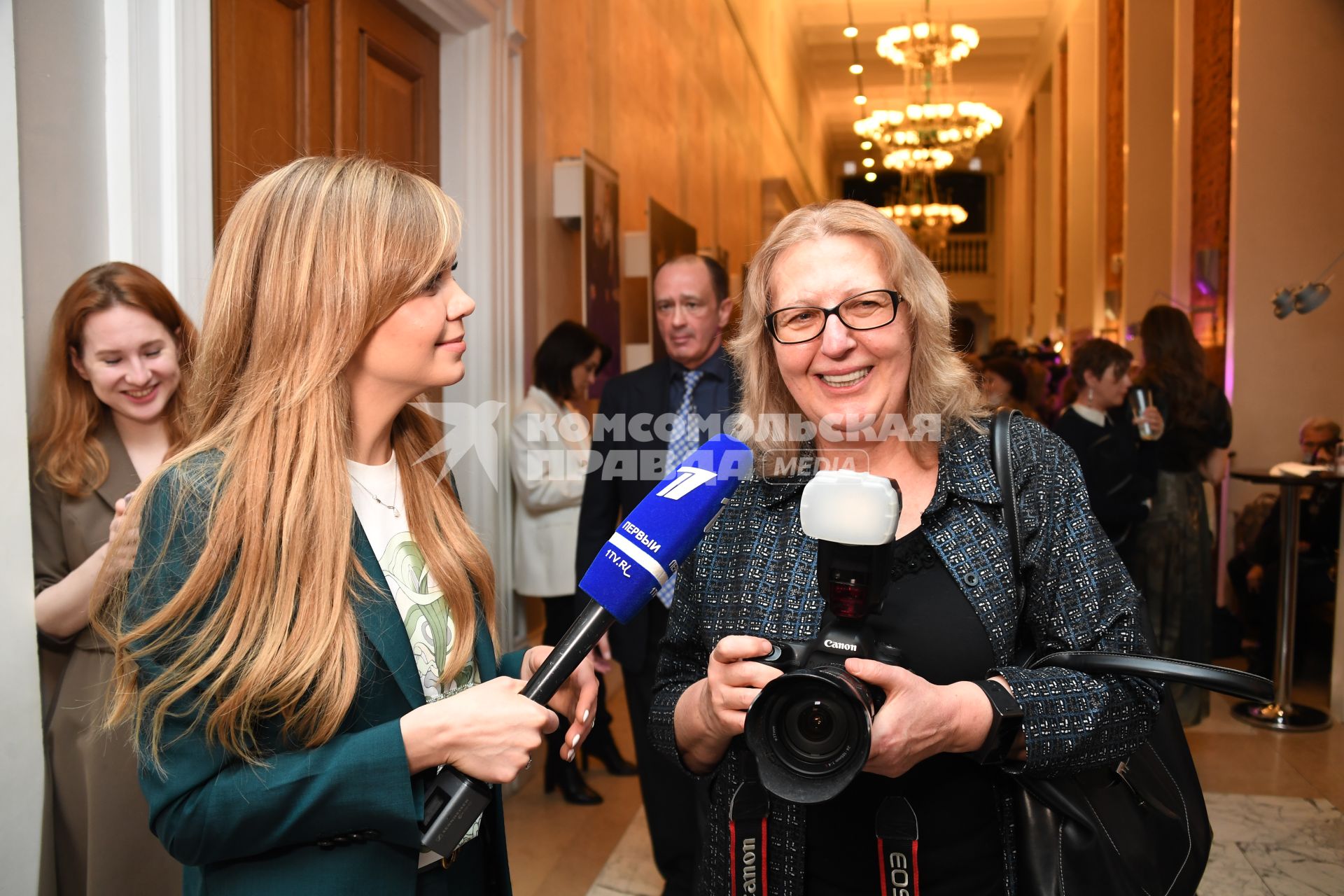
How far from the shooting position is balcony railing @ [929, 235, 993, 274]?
2830 cm

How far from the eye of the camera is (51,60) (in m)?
1.92

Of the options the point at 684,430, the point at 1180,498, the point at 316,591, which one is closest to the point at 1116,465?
the point at 1180,498

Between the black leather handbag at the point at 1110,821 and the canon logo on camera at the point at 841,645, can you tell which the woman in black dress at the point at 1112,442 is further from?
the canon logo on camera at the point at 841,645

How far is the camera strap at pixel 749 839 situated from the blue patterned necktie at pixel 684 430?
196cm

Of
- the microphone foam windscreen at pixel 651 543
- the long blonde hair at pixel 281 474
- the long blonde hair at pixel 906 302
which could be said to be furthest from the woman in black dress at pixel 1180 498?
the long blonde hair at pixel 281 474

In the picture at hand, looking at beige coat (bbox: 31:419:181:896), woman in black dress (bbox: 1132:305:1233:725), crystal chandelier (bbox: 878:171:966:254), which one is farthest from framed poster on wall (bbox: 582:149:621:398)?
crystal chandelier (bbox: 878:171:966:254)

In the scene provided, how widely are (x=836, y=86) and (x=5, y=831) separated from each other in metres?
17.9

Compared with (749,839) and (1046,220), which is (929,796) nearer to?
(749,839)

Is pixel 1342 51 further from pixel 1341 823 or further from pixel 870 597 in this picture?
pixel 870 597

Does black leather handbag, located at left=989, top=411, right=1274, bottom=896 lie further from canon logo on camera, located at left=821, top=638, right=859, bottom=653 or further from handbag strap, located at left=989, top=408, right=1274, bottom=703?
canon logo on camera, located at left=821, top=638, right=859, bottom=653

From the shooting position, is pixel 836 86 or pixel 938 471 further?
pixel 836 86

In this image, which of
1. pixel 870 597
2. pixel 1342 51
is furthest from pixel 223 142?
pixel 1342 51

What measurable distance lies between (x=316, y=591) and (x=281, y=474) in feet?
0.48

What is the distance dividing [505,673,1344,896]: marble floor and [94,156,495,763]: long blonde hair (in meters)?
2.45
